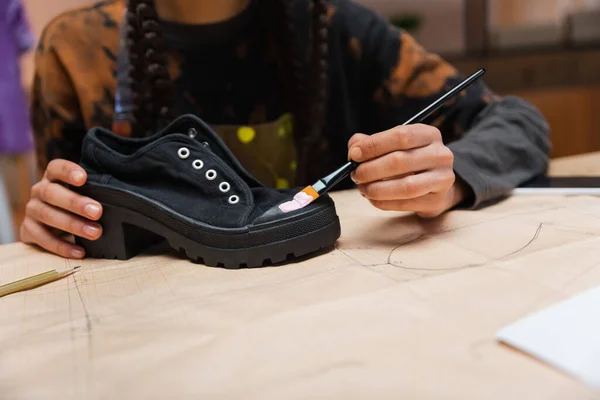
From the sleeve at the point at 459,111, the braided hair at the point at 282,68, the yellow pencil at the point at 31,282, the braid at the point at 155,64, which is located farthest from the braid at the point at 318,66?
the yellow pencil at the point at 31,282

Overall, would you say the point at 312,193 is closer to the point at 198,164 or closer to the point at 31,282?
the point at 198,164

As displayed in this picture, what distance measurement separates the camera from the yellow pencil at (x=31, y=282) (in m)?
0.51

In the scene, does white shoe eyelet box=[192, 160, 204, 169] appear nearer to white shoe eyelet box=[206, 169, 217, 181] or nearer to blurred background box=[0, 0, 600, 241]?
white shoe eyelet box=[206, 169, 217, 181]

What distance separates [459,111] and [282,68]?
1.00 ft

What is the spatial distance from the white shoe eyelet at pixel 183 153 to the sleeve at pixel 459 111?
1.09 feet

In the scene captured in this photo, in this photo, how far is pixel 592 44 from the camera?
6.22 ft

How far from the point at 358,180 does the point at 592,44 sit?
5.74 feet

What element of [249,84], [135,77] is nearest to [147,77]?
[135,77]

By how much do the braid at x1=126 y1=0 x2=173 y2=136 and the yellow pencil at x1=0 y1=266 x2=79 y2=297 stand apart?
0.34 metres

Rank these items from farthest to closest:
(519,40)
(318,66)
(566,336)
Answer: (519,40) → (318,66) → (566,336)

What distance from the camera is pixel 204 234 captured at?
534mm

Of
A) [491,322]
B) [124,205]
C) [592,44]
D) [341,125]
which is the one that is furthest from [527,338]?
[592,44]

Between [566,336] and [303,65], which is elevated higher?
[303,65]

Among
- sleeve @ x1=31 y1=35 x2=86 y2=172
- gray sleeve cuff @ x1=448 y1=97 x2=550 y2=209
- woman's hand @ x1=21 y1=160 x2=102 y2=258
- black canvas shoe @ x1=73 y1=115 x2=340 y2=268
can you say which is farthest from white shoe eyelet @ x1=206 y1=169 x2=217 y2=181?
sleeve @ x1=31 y1=35 x2=86 y2=172
